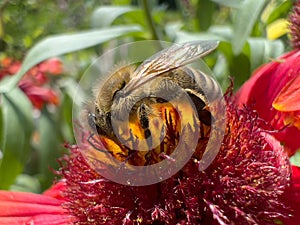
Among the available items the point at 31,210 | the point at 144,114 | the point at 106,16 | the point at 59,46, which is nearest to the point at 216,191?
the point at 144,114

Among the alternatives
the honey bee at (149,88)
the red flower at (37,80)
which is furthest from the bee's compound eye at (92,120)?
the red flower at (37,80)

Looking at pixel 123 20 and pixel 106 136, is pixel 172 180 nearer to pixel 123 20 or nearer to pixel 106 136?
pixel 106 136

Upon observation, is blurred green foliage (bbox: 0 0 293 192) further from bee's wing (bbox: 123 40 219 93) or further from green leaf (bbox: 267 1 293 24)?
bee's wing (bbox: 123 40 219 93)

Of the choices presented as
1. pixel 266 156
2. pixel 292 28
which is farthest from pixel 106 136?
pixel 292 28

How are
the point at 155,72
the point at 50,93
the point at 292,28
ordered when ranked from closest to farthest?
1. the point at 155,72
2. the point at 292,28
3. the point at 50,93

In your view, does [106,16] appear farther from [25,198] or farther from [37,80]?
[25,198]

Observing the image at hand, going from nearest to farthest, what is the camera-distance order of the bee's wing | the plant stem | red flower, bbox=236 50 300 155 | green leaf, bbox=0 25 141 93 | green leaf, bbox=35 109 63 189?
the bee's wing, red flower, bbox=236 50 300 155, green leaf, bbox=0 25 141 93, the plant stem, green leaf, bbox=35 109 63 189

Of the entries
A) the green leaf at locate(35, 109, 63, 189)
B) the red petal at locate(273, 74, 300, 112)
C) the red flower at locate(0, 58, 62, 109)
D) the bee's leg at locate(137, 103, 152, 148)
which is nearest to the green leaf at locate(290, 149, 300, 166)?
the red petal at locate(273, 74, 300, 112)

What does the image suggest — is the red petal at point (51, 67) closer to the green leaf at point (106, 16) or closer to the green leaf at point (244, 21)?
the green leaf at point (106, 16)
